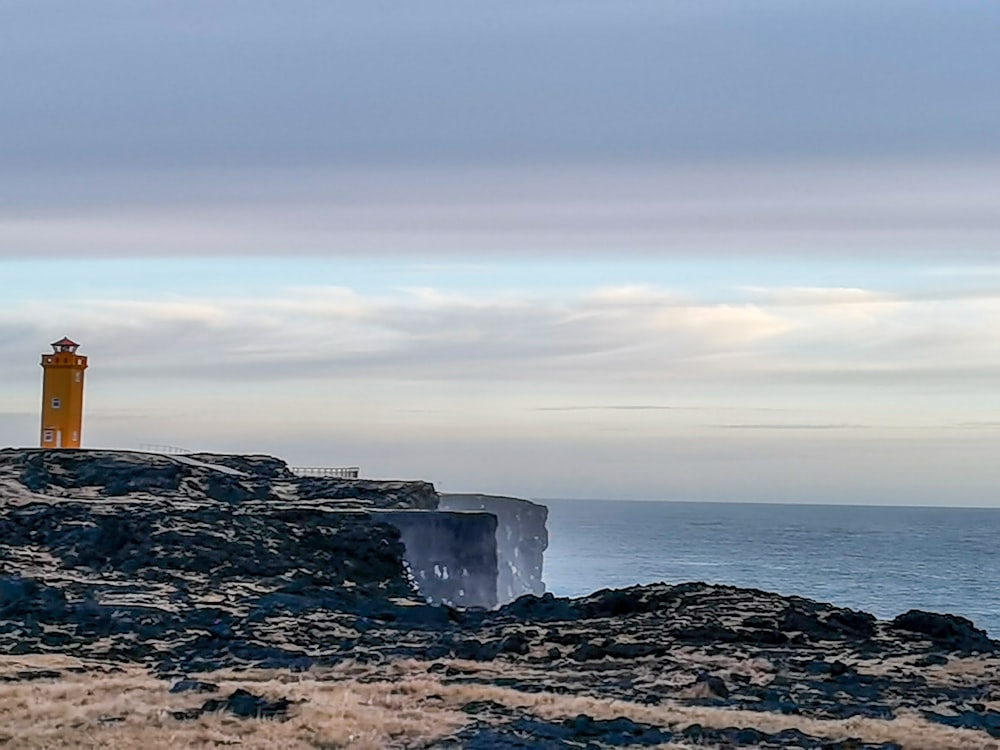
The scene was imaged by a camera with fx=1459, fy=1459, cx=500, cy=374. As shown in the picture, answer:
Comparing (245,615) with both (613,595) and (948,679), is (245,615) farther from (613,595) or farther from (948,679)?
(948,679)

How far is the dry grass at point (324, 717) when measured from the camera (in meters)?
21.4

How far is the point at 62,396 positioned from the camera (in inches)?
2589

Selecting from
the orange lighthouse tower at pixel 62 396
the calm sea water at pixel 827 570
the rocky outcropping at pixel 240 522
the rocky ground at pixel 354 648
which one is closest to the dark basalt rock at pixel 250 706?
the rocky ground at pixel 354 648

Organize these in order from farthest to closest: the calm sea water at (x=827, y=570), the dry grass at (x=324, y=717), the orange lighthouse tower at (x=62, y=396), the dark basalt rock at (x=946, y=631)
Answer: the calm sea water at (x=827, y=570)
the orange lighthouse tower at (x=62, y=396)
the dark basalt rock at (x=946, y=631)
the dry grass at (x=324, y=717)

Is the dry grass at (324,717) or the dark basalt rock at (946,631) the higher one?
the dark basalt rock at (946,631)

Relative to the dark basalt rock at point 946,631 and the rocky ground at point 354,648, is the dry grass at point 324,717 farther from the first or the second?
the dark basalt rock at point 946,631

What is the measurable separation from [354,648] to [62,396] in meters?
35.3

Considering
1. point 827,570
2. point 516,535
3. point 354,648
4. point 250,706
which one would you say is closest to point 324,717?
point 250,706

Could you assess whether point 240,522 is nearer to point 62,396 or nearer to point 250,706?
point 62,396

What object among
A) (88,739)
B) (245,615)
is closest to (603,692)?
(88,739)

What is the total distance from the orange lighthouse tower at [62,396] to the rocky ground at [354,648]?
4325mm

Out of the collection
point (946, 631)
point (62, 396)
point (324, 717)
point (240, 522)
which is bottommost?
point (324, 717)

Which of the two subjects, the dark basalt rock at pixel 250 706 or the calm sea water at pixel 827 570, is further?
the calm sea water at pixel 827 570

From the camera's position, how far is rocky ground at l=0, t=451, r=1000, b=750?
22.9 m
